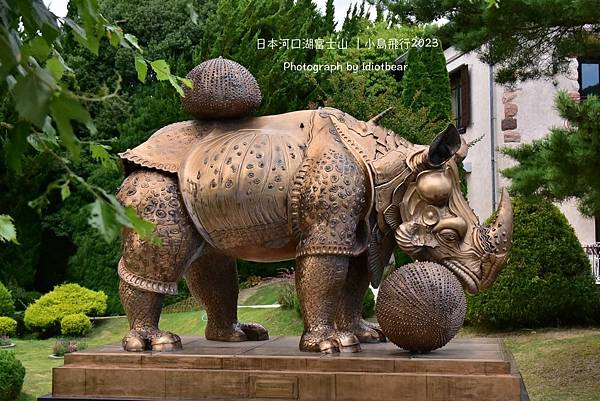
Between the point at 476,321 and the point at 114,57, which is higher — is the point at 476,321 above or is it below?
below

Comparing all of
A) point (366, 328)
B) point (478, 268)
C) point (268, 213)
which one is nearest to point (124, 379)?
point (268, 213)

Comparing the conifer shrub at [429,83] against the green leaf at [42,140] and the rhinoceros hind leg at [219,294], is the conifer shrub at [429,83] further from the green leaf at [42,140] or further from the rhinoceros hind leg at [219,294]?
the green leaf at [42,140]

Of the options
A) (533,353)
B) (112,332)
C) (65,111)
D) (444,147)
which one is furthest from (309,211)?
(112,332)

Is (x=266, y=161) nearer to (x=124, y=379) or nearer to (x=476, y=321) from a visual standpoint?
(x=124, y=379)

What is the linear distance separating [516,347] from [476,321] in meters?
1.00

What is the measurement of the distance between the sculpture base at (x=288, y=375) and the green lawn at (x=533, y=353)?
475cm

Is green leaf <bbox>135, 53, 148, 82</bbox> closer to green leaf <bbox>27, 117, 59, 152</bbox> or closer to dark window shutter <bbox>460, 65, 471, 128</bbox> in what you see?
green leaf <bbox>27, 117, 59, 152</bbox>

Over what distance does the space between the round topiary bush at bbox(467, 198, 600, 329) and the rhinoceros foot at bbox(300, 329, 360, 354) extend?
695 cm

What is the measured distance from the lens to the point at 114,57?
18625 millimetres

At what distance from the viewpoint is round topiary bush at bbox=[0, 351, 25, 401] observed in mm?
9000

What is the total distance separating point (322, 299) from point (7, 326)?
38.7 ft

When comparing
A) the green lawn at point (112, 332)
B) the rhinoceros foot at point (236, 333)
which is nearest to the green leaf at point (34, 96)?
the rhinoceros foot at point (236, 333)

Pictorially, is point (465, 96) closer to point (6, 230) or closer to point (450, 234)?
point (450, 234)

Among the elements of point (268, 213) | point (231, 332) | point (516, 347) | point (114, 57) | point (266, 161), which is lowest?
point (516, 347)
